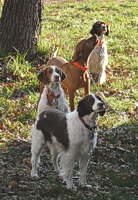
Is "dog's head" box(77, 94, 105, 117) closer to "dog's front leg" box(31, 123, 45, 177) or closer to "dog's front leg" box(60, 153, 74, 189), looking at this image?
"dog's front leg" box(60, 153, 74, 189)

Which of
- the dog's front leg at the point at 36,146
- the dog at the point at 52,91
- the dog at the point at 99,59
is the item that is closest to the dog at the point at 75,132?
the dog's front leg at the point at 36,146

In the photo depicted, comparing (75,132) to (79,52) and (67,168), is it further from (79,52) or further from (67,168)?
(79,52)

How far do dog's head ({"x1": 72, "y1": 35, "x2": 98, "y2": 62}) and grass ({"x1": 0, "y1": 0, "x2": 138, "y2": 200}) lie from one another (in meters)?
1.15

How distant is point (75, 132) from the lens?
6.23 meters

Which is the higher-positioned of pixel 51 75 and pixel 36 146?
pixel 51 75

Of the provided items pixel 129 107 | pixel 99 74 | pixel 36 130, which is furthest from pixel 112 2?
pixel 36 130

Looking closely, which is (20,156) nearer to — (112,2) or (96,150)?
(96,150)

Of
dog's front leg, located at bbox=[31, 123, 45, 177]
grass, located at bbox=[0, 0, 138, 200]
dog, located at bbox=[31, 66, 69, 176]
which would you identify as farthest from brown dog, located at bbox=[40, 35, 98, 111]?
dog's front leg, located at bbox=[31, 123, 45, 177]

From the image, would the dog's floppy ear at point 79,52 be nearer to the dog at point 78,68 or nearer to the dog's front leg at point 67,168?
the dog at point 78,68

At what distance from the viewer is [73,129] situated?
625 centimetres

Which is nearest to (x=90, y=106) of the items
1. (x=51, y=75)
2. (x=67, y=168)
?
(x=67, y=168)

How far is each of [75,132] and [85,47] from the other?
302 centimetres

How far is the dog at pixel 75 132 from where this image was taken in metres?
6.16

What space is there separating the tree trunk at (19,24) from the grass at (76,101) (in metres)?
0.36
